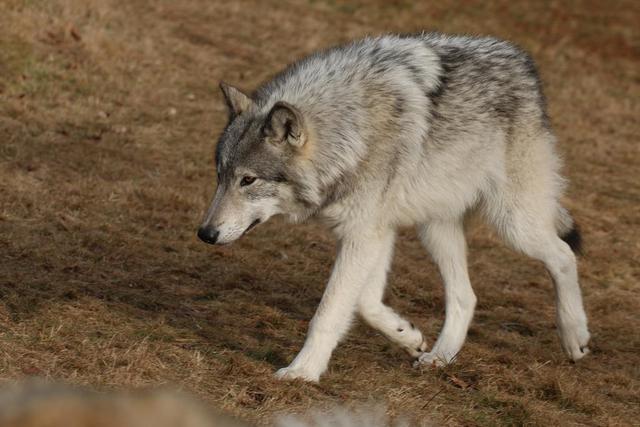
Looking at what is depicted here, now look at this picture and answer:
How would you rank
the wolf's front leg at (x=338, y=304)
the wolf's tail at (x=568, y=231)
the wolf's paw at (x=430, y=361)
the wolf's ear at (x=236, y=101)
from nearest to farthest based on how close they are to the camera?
the wolf's front leg at (x=338, y=304) → the wolf's ear at (x=236, y=101) → the wolf's paw at (x=430, y=361) → the wolf's tail at (x=568, y=231)

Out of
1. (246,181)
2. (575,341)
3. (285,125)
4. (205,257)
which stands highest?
(285,125)

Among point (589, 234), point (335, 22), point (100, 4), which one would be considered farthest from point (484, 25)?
point (589, 234)

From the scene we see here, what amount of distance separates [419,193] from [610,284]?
3.14 meters

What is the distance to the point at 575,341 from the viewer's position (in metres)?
5.79

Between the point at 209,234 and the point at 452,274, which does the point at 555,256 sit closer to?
the point at 452,274

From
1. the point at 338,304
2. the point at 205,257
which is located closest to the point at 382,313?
the point at 338,304

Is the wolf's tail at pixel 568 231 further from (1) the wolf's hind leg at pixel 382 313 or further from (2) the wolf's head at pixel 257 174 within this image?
(2) the wolf's head at pixel 257 174

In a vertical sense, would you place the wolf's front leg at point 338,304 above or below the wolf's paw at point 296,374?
above

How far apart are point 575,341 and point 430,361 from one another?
91cm

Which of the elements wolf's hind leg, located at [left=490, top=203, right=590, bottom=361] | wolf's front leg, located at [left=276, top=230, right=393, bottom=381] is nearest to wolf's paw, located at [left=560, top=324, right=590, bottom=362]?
wolf's hind leg, located at [left=490, top=203, right=590, bottom=361]

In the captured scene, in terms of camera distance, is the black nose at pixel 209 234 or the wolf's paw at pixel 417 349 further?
the wolf's paw at pixel 417 349

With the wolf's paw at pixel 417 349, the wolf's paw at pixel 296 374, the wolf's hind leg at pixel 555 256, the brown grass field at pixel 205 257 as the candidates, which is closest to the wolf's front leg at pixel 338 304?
the wolf's paw at pixel 296 374

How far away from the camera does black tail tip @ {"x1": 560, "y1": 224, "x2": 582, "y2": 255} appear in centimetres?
598

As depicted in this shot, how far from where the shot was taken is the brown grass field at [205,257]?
4.93 m
